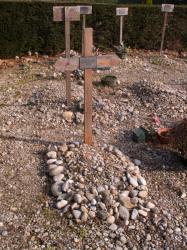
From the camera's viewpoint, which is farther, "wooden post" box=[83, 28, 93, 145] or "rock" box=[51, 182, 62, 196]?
"wooden post" box=[83, 28, 93, 145]

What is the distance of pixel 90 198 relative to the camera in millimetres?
5305

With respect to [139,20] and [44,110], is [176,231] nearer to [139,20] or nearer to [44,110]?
[44,110]

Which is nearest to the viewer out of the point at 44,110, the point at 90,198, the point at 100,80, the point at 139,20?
the point at 90,198

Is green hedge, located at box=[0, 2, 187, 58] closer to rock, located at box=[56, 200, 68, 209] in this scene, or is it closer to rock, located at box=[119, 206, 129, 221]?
rock, located at box=[56, 200, 68, 209]

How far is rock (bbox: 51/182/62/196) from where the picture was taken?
17.9 feet

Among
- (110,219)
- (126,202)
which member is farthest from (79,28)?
(110,219)

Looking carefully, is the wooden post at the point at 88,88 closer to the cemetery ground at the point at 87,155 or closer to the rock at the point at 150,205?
the cemetery ground at the point at 87,155

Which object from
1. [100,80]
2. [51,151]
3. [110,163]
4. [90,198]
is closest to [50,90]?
[100,80]

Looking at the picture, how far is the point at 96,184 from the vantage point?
556 cm

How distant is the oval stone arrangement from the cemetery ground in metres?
0.03

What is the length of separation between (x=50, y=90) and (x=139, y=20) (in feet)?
18.5

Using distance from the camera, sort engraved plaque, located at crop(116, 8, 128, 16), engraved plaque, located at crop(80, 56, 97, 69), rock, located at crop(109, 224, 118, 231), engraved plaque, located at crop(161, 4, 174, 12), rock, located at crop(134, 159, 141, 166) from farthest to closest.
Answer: engraved plaque, located at crop(161, 4, 174, 12) → engraved plaque, located at crop(116, 8, 128, 16) → rock, located at crop(134, 159, 141, 166) → engraved plaque, located at crop(80, 56, 97, 69) → rock, located at crop(109, 224, 118, 231)

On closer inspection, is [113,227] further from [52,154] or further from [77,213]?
[52,154]


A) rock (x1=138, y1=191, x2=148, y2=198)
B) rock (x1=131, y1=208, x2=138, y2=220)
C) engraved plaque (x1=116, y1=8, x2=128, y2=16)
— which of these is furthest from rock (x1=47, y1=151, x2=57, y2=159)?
engraved plaque (x1=116, y1=8, x2=128, y2=16)
